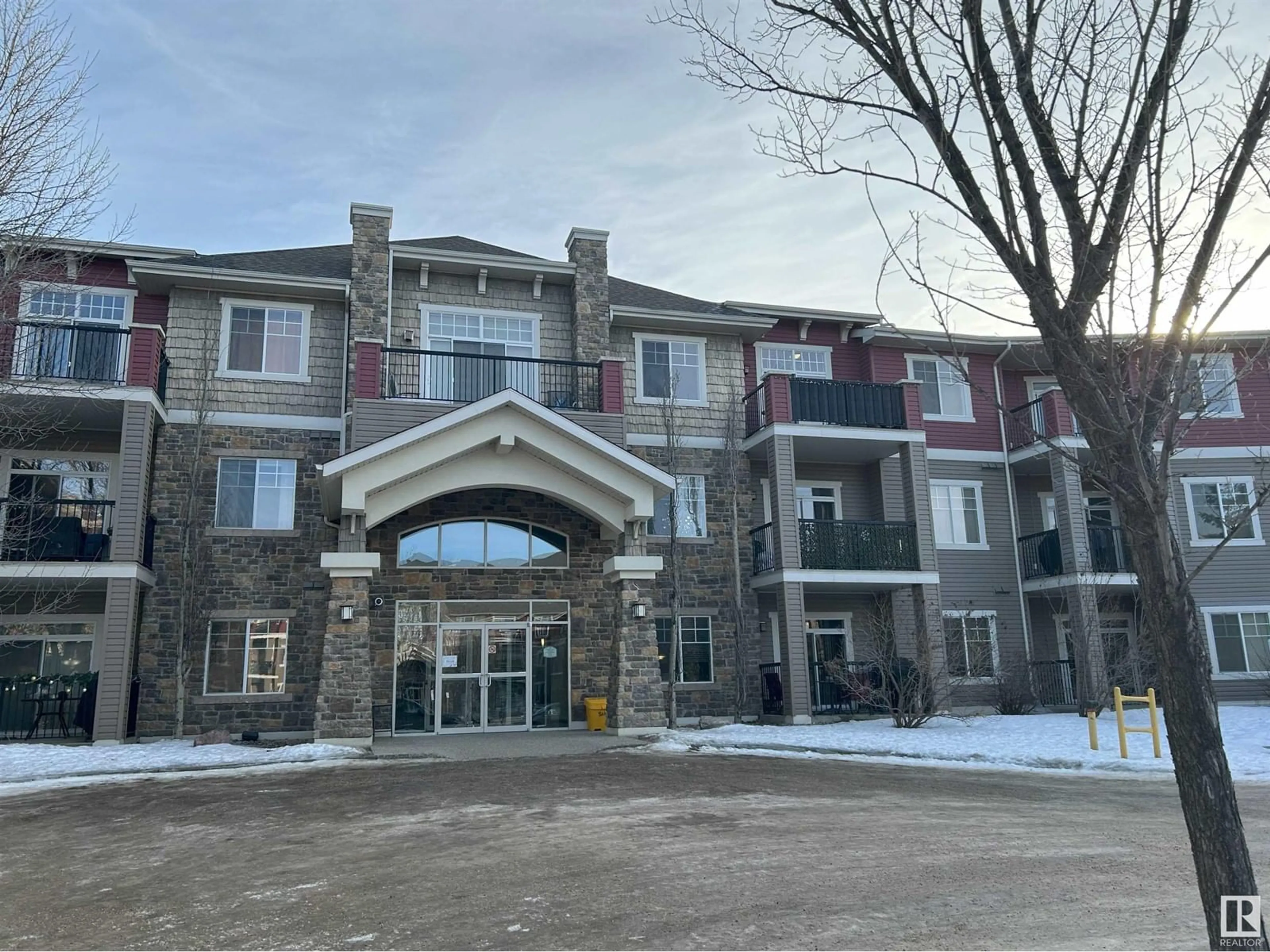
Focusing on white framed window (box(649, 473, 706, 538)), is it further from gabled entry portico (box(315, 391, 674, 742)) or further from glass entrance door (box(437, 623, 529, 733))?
glass entrance door (box(437, 623, 529, 733))

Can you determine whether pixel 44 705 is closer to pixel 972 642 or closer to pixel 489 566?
pixel 489 566

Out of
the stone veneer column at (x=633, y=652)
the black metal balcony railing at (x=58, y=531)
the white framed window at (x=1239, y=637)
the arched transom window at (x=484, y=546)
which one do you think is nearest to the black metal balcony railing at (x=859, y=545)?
the stone veneer column at (x=633, y=652)

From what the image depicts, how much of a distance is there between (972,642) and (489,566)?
10.9 metres

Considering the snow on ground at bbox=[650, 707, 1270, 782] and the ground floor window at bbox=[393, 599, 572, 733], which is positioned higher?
the ground floor window at bbox=[393, 599, 572, 733]

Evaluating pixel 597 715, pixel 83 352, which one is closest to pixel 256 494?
pixel 83 352

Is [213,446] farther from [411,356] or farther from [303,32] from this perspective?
[303,32]

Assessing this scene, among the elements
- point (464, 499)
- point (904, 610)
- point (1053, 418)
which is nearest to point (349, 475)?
point (464, 499)

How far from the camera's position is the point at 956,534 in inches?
884

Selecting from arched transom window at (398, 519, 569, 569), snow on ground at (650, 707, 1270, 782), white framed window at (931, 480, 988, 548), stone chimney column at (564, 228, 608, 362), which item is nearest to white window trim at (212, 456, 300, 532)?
arched transom window at (398, 519, 569, 569)

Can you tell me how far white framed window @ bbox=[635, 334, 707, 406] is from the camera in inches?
819

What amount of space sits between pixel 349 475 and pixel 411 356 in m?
3.83

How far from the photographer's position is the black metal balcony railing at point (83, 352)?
16.3 meters

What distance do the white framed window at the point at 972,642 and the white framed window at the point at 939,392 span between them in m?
4.61

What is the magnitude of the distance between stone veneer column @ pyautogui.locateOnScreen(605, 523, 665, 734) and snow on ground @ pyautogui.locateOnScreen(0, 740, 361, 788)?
4.53 m
